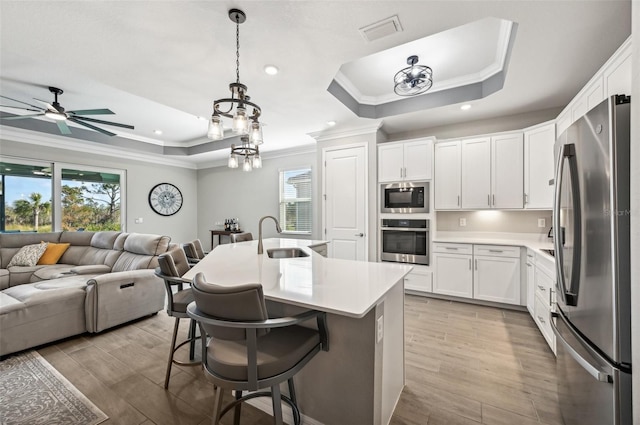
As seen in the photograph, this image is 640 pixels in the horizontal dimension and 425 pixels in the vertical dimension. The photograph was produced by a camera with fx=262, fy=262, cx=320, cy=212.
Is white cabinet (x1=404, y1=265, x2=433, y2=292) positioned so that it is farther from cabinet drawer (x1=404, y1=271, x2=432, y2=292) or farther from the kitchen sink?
the kitchen sink

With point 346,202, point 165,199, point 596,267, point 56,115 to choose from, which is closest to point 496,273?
point 346,202

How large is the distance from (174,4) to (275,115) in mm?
2056

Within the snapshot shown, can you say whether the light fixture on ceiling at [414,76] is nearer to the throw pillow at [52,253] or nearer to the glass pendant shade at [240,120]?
the glass pendant shade at [240,120]

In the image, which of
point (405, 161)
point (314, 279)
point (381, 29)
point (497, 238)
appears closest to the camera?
point (314, 279)

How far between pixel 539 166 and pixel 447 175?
1.05 m

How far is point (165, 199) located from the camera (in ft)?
22.0

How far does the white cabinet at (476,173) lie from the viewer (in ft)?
12.0

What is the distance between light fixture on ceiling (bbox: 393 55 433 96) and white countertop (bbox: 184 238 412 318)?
2153 millimetres

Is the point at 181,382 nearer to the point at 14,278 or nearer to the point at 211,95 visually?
the point at 211,95

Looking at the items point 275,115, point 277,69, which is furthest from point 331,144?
point 277,69

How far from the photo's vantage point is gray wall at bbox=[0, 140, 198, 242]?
482 centimetres

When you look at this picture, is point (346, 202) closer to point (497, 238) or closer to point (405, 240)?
point (405, 240)

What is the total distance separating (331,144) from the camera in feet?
14.6

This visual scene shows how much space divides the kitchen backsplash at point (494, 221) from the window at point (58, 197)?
6.68 meters
